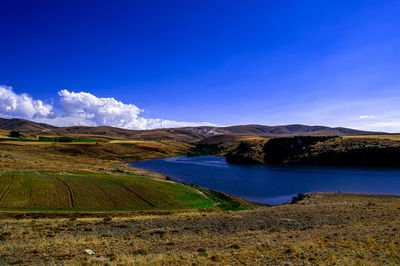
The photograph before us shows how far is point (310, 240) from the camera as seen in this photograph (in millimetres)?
13641

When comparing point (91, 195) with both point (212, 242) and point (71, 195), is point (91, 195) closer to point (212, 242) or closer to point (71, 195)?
point (71, 195)

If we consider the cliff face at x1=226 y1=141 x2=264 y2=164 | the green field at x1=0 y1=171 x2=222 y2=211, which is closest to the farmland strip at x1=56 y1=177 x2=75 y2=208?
the green field at x1=0 y1=171 x2=222 y2=211

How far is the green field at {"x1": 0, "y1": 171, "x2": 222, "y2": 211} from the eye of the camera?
28391mm

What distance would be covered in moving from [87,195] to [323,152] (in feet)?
286

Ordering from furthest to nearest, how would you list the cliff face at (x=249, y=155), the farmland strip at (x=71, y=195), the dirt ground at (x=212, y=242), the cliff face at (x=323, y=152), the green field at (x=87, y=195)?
the cliff face at (x=249, y=155) → the cliff face at (x=323, y=152) → the farmland strip at (x=71, y=195) → the green field at (x=87, y=195) → the dirt ground at (x=212, y=242)

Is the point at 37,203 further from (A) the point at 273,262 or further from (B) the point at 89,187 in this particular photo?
(A) the point at 273,262

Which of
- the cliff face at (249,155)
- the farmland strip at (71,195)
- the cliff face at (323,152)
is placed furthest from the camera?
the cliff face at (249,155)

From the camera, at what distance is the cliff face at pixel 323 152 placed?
80750mm

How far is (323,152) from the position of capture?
90.1m

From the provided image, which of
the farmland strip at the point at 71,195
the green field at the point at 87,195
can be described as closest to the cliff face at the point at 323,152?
the green field at the point at 87,195

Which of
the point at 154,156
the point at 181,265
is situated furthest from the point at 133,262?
the point at 154,156

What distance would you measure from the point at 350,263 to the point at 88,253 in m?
12.5

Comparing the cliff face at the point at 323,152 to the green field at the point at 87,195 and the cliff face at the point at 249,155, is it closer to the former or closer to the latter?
the cliff face at the point at 249,155

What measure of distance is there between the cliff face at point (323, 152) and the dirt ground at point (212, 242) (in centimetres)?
7388
